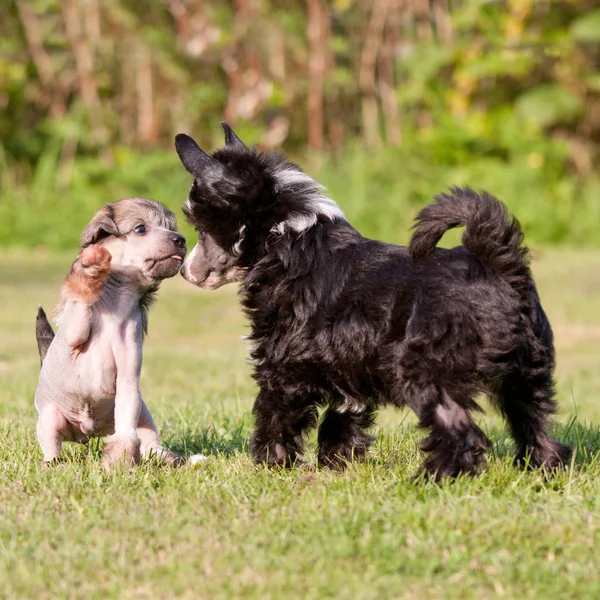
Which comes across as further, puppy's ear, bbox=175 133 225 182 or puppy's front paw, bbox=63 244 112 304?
puppy's ear, bbox=175 133 225 182

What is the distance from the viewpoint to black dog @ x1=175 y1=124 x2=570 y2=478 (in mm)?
4316

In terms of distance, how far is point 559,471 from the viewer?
15.1 ft

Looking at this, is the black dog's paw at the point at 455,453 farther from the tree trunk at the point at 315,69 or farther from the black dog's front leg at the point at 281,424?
the tree trunk at the point at 315,69

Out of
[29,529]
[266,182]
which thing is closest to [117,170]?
[266,182]

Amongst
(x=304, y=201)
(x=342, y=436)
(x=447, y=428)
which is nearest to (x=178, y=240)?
(x=304, y=201)

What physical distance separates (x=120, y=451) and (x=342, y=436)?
107cm

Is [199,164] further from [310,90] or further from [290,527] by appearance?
[310,90]

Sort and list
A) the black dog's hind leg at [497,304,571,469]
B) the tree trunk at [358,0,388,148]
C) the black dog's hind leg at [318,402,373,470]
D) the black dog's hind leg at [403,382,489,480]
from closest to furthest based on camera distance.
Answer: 1. the black dog's hind leg at [403,382,489,480]
2. the black dog's hind leg at [497,304,571,469]
3. the black dog's hind leg at [318,402,373,470]
4. the tree trunk at [358,0,388,148]

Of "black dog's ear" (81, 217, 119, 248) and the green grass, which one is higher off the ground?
"black dog's ear" (81, 217, 119, 248)

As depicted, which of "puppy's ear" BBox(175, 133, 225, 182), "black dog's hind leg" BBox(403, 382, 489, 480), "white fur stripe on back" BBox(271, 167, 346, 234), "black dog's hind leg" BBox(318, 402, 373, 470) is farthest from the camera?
"black dog's hind leg" BBox(318, 402, 373, 470)

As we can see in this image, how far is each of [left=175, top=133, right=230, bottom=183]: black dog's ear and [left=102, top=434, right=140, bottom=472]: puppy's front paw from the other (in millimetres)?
1239

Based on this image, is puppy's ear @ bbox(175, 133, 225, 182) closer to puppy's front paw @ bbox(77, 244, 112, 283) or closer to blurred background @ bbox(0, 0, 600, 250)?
puppy's front paw @ bbox(77, 244, 112, 283)

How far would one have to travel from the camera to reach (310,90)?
18062mm

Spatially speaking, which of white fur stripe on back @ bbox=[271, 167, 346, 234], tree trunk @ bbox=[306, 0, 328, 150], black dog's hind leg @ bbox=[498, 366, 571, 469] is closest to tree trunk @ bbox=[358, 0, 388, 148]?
tree trunk @ bbox=[306, 0, 328, 150]
